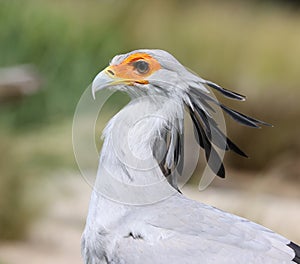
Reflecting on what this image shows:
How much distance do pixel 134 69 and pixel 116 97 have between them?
268cm

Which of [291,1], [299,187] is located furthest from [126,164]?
[291,1]

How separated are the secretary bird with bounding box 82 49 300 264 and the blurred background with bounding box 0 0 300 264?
1754 mm

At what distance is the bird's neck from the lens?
2.11 meters

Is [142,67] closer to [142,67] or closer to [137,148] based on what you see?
[142,67]

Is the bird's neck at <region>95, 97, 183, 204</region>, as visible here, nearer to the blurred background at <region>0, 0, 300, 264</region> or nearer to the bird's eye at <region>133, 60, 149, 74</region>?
the bird's eye at <region>133, 60, 149, 74</region>

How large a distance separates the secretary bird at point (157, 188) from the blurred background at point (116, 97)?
1754mm

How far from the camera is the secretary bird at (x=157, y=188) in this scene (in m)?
1.98

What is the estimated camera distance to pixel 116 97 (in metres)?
4.78

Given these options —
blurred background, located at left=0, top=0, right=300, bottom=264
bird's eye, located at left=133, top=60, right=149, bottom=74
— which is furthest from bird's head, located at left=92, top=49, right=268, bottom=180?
blurred background, located at left=0, top=0, right=300, bottom=264

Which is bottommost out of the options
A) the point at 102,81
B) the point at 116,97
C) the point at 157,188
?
the point at 116,97

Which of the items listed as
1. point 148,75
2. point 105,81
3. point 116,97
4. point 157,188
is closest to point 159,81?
point 148,75

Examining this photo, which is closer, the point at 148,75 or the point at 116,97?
the point at 148,75

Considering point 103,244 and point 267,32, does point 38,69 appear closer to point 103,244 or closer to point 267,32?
point 267,32

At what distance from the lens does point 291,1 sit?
229 inches
